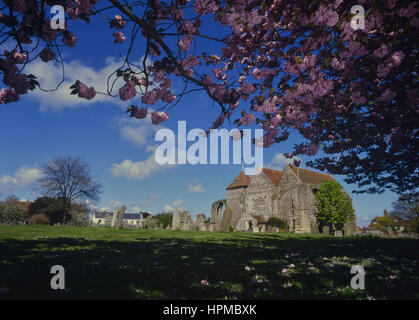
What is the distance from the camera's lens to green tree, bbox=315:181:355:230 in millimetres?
35938

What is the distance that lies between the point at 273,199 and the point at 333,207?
37.1 feet

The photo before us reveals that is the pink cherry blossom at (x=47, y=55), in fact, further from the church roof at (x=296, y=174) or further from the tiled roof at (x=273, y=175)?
the tiled roof at (x=273, y=175)

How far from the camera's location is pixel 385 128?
802cm

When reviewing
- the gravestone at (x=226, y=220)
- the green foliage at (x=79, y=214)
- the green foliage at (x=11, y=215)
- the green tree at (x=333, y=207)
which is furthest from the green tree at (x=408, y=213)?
the green foliage at (x=11, y=215)

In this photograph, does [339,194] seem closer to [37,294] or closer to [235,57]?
[235,57]

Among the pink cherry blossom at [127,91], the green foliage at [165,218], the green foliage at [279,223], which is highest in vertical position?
the pink cherry blossom at [127,91]

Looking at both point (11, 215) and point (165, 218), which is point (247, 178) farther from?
point (11, 215)

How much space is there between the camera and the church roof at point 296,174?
4434 centimetres

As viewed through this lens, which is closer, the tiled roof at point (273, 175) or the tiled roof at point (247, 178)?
the tiled roof at point (273, 175)

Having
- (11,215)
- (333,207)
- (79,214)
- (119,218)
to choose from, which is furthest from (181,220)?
(11,215)

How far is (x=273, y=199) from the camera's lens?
45.4 m

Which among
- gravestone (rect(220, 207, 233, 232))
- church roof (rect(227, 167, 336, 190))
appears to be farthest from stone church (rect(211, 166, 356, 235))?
gravestone (rect(220, 207, 233, 232))

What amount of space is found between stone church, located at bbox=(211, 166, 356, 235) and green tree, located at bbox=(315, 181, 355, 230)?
1.12 meters
